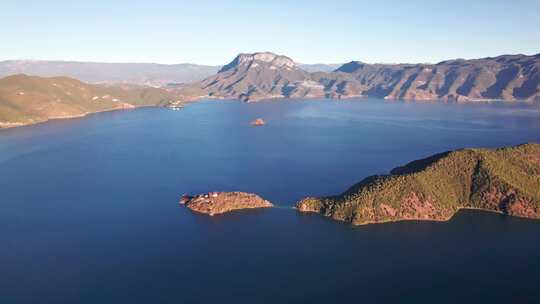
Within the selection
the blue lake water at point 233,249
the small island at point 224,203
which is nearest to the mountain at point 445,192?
the blue lake water at point 233,249

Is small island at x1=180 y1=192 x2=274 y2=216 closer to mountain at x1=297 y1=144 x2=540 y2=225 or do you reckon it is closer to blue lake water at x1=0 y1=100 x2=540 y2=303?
blue lake water at x1=0 y1=100 x2=540 y2=303

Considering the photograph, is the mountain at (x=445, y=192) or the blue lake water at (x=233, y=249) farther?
the mountain at (x=445, y=192)

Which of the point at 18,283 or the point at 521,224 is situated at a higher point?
the point at 521,224

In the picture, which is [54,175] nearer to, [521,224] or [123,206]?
[123,206]

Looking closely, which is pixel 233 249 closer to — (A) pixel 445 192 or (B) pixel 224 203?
(B) pixel 224 203

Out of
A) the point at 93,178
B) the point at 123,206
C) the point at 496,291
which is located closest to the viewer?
the point at 496,291

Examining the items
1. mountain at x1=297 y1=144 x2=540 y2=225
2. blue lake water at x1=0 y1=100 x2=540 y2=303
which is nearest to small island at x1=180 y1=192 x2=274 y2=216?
blue lake water at x1=0 y1=100 x2=540 y2=303

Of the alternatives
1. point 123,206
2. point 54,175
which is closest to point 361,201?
point 123,206

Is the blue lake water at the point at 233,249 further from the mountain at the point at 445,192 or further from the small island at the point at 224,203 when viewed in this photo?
the mountain at the point at 445,192
